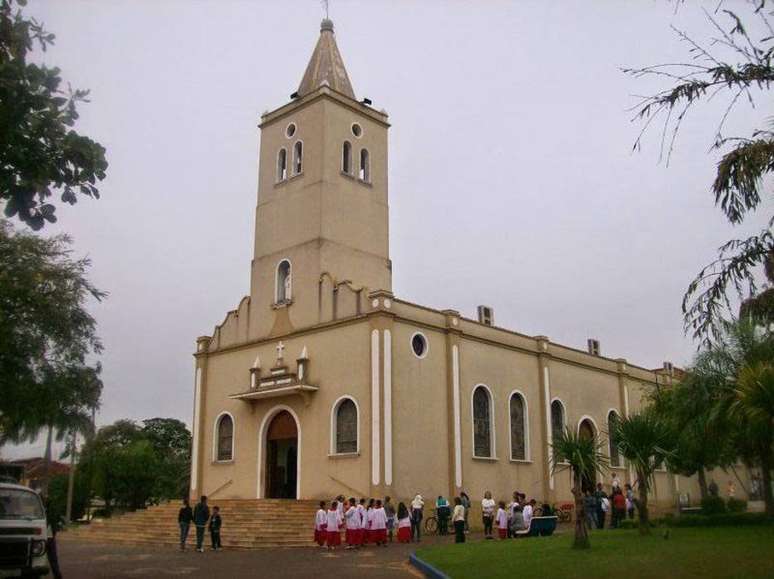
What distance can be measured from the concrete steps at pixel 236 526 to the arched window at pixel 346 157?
45.1 ft

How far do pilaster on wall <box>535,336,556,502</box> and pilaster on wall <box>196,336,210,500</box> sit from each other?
46.3ft

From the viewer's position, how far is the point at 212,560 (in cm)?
1972

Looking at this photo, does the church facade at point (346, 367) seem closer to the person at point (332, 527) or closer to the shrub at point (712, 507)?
the person at point (332, 527)

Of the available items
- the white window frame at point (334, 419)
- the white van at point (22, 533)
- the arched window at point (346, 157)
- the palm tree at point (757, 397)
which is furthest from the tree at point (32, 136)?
the arched window at point (346, 157)

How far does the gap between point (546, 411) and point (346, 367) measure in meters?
10.2

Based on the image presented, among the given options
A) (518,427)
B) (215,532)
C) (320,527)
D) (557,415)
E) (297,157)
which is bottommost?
(215,532)

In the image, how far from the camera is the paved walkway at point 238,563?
16.5 metres

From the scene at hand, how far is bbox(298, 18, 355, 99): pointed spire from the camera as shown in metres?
35.6

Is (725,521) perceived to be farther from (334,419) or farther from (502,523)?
(334,419)

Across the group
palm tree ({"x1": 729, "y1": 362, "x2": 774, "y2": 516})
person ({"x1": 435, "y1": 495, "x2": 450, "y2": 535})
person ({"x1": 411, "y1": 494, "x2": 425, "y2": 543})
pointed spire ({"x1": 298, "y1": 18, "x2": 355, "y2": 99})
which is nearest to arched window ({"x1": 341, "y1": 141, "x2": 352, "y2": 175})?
pointed spire ({"x1": 298, "y1": 18, "x2": 355, "y2": 99})

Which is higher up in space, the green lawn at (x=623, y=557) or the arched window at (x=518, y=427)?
the arched window at (x=518, y=427)

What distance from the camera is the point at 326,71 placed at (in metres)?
35.9

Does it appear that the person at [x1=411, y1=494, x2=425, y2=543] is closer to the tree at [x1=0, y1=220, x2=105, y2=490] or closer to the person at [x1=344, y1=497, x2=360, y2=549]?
the person at [x1=344, y1=497, x2=360, y2=549]

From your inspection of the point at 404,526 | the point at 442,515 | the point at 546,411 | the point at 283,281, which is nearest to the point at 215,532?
the point at 404,526
